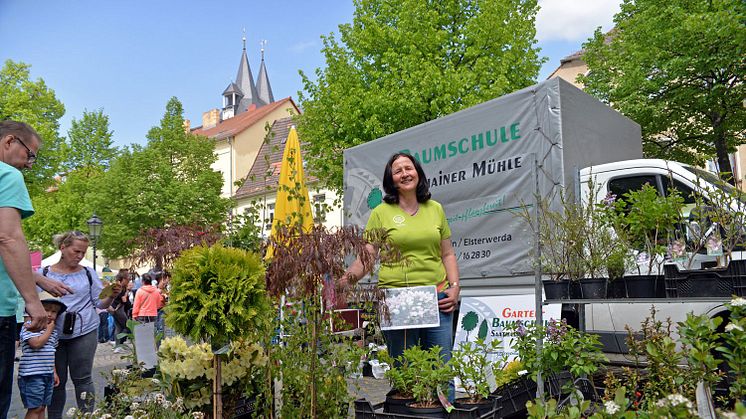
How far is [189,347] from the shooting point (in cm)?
333

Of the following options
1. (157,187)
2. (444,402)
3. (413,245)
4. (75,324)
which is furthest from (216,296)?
(157,187)

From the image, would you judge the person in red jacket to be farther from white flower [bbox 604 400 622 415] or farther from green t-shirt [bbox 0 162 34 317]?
A: white flower [bbox 604 400 622 415]

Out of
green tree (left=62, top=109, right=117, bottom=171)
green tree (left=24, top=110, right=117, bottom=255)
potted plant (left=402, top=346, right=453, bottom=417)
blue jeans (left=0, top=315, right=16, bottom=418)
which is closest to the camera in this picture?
blue jeans (left=0, top=315, right=16, bottom=418)

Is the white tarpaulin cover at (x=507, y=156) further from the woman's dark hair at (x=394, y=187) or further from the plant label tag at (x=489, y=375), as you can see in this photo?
the plant label tag at (x=489, y=375)

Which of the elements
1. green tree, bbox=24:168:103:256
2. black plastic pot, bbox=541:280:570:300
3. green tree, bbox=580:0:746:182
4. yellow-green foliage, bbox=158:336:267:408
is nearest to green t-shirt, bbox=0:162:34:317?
yellow-green foliage, bbox=158:336:267:408

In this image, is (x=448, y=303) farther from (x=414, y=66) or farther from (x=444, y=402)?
(x=414, y=66)

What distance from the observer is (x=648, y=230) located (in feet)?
13.0

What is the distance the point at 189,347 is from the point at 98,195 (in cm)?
3205

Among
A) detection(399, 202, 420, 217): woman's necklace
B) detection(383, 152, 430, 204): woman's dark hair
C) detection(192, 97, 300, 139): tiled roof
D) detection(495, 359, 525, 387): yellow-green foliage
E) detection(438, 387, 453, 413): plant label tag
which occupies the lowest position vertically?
detection(495, 359, 525, 387): yellow-green foliage

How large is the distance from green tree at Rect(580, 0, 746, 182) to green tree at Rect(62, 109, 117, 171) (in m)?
30.6

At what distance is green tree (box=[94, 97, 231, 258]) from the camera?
31672 millimetres

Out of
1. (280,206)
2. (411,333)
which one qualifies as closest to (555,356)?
(411,333)

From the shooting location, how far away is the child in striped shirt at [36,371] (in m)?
4.19

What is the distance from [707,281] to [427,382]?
1.65m
